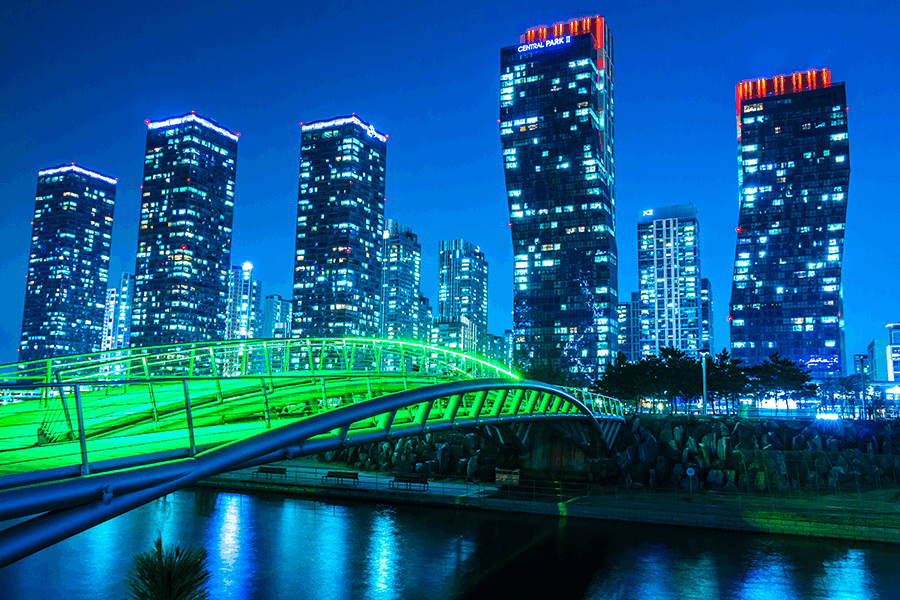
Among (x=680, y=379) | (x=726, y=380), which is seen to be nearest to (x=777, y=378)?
(x=726, y=380)

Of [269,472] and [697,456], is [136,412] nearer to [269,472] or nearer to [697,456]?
[269,472]

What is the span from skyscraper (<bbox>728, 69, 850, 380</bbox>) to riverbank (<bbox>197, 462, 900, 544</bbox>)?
490 ft

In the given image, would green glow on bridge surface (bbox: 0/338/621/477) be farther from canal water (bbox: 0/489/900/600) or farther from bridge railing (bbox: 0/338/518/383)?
canal water (bbox: 0/489/900/600)

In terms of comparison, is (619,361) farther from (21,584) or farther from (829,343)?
(829,343)

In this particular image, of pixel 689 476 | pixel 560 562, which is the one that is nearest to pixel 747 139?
pixel 689 476

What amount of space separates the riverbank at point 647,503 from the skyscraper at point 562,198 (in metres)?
120

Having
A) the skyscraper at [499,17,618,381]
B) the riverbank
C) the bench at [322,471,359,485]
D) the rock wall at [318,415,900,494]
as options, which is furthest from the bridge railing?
the skyscraper at [499,17,618,381]

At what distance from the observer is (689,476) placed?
155ft

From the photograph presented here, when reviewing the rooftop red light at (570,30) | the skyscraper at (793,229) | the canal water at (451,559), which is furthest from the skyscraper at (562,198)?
the canal water at (451,559)

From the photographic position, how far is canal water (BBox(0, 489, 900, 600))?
24578 mm

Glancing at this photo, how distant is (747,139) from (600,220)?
58986 millimetres

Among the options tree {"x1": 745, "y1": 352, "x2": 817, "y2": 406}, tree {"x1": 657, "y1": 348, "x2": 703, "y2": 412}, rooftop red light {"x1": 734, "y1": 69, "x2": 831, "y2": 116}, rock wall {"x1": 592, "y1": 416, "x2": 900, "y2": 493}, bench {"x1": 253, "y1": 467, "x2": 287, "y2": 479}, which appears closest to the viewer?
bench {"x1": 253, "y1": 467, "x2": 287, "y2": 479}

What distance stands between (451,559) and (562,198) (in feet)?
476

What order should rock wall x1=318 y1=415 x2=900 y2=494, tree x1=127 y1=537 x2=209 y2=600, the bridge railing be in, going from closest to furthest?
the bridge railing → tree x1=127 y1=537 x2=209 y2=600 → rock wall x1=318 y1=415 x2=900 y2=494
